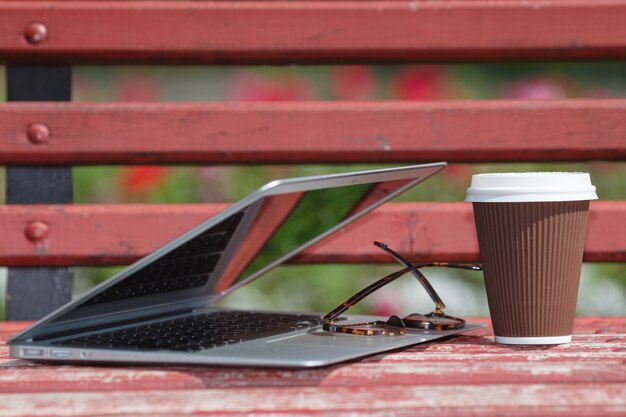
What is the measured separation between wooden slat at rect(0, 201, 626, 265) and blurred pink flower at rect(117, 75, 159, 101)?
120 cm

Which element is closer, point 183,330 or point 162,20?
point 183,330

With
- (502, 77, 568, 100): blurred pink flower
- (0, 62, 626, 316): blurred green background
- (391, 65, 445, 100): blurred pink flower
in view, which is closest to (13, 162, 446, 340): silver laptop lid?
(0, 62, 626, 316): blurred green background

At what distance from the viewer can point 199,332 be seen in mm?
1446

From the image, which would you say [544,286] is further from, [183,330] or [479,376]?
[183,330]

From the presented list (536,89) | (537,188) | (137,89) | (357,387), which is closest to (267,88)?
(137,89)

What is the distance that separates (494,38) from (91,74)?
2.00 metres

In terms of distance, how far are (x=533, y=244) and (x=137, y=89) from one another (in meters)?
2.27

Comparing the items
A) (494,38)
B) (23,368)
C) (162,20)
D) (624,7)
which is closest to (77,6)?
(162,20)

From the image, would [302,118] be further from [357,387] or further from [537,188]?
[357,387]

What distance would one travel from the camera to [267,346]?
51.3 inches

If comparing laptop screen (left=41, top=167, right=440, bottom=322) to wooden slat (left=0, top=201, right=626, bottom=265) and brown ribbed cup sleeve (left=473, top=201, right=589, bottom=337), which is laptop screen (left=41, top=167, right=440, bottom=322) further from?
wooden slat (left=0, top=201, right=626, bottom=265)

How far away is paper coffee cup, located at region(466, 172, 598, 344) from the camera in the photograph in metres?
1.38

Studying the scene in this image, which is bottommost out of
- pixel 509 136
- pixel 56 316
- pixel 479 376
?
pixel 479 376

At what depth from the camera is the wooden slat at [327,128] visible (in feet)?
7.16
